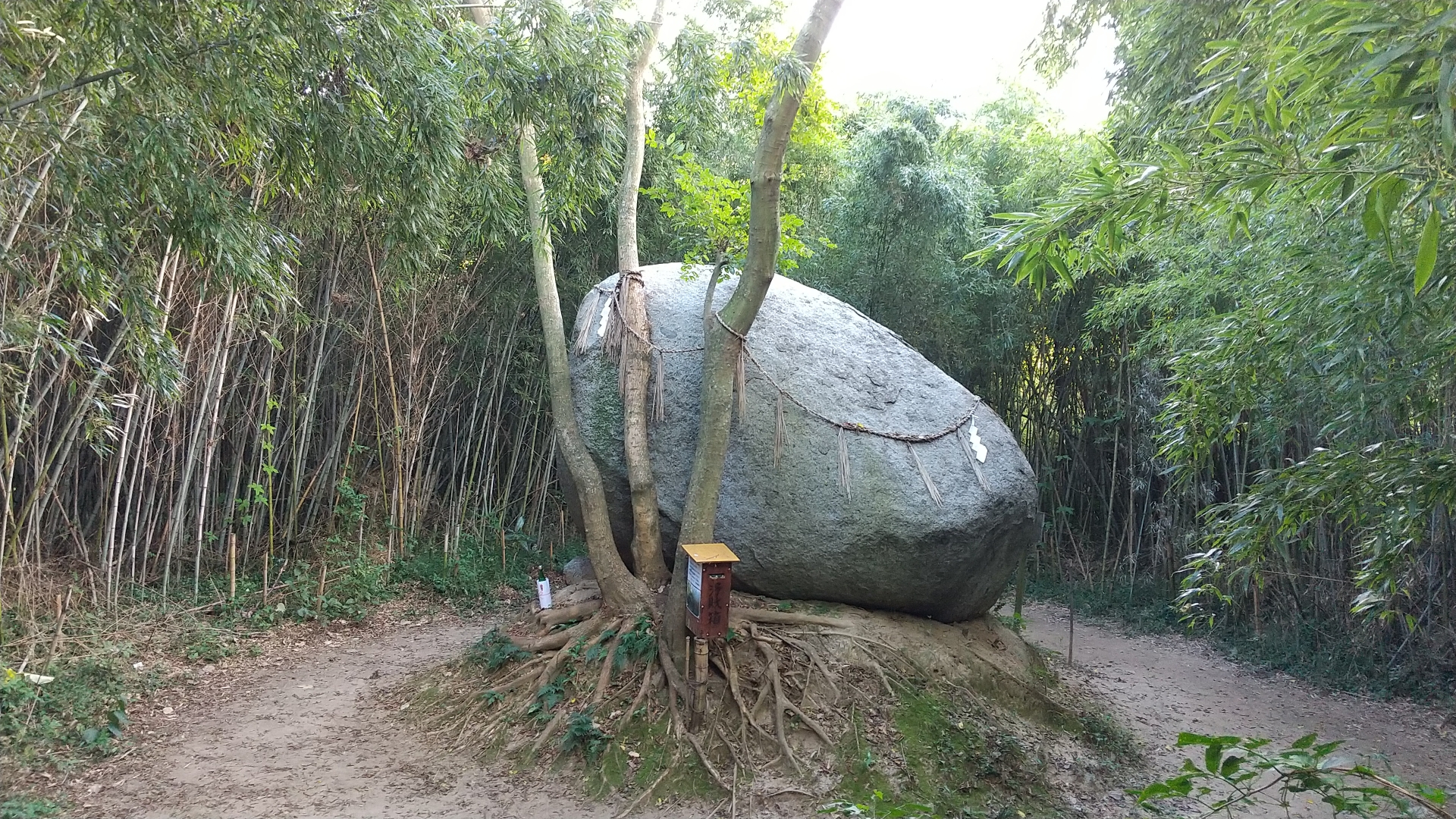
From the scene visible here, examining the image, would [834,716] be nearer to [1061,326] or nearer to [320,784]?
[320,784]

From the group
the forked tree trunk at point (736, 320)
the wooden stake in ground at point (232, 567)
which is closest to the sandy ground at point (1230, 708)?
the forked tree trunk at point (736, 320)

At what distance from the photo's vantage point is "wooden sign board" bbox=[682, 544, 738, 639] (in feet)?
10.6

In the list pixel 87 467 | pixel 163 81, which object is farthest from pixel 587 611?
pixel 87 467

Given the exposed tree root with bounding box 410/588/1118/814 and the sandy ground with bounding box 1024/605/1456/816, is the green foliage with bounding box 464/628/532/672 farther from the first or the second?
the sandy ground with bounding box 1024/605/1456/816

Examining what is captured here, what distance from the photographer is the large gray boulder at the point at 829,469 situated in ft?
13.0

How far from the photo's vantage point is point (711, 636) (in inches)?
129

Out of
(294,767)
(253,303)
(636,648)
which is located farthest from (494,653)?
(253,303)

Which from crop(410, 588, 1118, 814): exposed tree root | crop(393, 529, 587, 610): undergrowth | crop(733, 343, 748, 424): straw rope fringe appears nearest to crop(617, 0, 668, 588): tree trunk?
crop(410, 588, 1118, 814): exposed tree root

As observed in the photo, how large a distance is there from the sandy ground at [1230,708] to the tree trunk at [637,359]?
243 cm

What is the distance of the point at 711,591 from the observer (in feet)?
10.7

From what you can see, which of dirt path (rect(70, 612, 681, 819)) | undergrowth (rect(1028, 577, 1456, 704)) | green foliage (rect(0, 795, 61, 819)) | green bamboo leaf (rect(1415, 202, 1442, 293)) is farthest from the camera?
undergrowth (rect(1028, 577, 1456, 704))

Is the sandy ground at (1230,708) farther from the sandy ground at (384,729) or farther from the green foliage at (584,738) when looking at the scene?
the green foliage at (584,738)

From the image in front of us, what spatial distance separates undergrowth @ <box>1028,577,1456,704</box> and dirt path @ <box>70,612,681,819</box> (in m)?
3.49

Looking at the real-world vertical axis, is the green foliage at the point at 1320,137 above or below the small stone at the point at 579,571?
above
